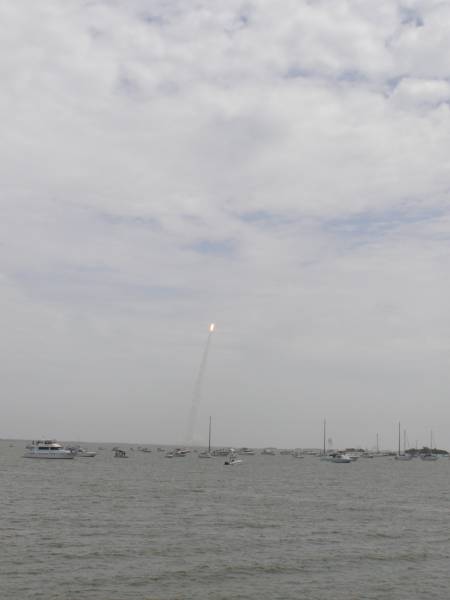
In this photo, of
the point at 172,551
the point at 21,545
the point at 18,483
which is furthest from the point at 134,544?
the point at 18,483

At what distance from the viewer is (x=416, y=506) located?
80.3 metres

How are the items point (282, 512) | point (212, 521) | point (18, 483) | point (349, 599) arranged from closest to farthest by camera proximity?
1. point (349, 599)
2. point (212, 521)
3. point (282, 512)
4. point (18, 483)

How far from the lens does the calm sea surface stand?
117ft

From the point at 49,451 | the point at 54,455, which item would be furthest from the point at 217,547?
the point at 49,451

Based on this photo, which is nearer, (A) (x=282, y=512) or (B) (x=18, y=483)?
(A) (x=282, y=512)

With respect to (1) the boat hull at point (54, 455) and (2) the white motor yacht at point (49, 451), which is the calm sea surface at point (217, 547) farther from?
(2) the white motor yacht at point (49, 451)

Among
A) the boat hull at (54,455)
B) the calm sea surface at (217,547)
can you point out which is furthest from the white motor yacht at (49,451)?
the calm sea surface at (217,547)

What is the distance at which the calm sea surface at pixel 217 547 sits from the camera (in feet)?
117

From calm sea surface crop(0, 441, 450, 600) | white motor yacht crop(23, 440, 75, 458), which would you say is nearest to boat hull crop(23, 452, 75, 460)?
white motor yacht crop(23, 440, 75, 458)

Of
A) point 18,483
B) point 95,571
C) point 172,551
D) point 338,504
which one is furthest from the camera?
point 18,483

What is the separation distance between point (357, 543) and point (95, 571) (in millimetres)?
21000

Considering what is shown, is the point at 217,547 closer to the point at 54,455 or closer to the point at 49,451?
the point at 54,455

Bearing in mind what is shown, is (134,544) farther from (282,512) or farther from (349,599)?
(282,512)

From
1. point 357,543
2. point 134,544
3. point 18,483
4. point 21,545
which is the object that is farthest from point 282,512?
point 18,483
